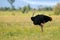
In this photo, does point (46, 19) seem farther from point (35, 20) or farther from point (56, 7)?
point (56, 7)

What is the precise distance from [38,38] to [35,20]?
3.35 m

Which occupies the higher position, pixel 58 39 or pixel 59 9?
pixel 58 39

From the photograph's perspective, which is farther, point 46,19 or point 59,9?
point 59,9

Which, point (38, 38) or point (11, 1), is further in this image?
point (11, 1)

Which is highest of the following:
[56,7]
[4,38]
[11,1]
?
[4,38]

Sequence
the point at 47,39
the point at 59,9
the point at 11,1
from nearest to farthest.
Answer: the point at 47,39, the point at 59,9, the point at 11,1

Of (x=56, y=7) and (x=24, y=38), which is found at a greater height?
(x=24, y=38)

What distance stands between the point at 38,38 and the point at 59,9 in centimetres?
3844

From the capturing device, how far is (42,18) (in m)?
13.8

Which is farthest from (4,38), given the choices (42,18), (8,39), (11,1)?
(11,1)

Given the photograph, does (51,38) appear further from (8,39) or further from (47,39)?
(8,39)

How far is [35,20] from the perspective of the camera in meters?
14.1

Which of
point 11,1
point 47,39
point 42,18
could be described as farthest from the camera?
point 11,1

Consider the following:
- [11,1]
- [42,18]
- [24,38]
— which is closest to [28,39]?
[24,38]
